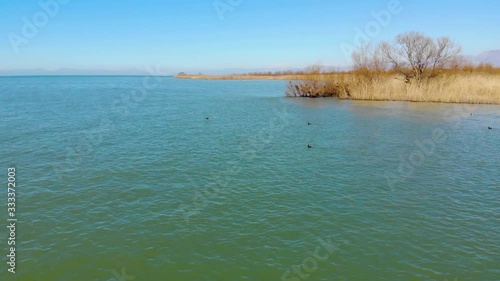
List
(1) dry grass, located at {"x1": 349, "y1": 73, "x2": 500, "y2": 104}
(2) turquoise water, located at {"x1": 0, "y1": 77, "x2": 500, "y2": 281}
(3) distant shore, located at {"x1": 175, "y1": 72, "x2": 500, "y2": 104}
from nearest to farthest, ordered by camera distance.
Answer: (2) turquoise water, located at {"x1": 0, "y1": 77, "x2": 500, "y2": 281}, (1) dry grass, located at {"x1": 349, "y1": 73, "x2": 500, "y2": 104}, (3) distant shore, located at {"x1": 175, "y1": 72, "x2": 500, "y2": 104}

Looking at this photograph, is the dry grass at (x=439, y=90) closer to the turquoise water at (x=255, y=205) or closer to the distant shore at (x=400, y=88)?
the distant shore at (x=400, y=88)

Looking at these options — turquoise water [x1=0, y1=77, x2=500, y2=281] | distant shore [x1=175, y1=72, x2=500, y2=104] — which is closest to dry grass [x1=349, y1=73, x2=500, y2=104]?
distant shore [x1=175, y1=72, x2=500, y2=104]

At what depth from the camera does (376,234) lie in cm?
1181

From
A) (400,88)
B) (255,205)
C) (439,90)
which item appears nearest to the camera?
(255,205)

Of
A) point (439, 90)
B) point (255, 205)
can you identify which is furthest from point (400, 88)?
point (255, 205)

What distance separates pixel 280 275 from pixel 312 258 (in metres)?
1.38

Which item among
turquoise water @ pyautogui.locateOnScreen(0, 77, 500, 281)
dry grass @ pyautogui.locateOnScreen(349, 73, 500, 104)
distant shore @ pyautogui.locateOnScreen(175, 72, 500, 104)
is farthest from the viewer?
distant shore @ pyautogui.locateOnScreen(175, 72, 500, 104)

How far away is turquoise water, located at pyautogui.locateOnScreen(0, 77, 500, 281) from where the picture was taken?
1006 cm

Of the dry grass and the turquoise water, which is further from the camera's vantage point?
the dry grass

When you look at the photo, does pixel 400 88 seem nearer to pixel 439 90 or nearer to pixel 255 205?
pixel 439 90

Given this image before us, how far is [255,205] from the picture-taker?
1412 cm

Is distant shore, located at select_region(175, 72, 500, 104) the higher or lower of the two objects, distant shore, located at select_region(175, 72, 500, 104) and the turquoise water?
the higher

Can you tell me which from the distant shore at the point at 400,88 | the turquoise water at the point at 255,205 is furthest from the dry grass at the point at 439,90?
the turquoise water at the point at 255,205

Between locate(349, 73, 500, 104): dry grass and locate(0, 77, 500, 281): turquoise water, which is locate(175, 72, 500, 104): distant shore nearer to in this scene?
locate(349, 73, 500, 104): dry grass
